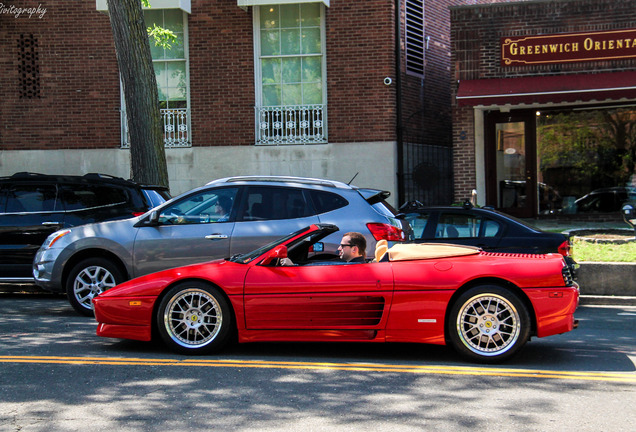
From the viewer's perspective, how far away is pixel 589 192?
16469mm

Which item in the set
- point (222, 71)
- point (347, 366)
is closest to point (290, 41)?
point (222, 71)

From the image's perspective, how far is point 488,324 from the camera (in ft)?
19.7

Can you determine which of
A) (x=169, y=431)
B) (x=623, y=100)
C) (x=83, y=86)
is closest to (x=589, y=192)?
(x=623, y=100)

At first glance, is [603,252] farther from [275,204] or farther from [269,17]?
[269,17]

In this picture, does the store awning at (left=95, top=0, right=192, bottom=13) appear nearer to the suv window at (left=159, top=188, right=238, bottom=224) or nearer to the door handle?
the suv window at (left=159, top=188, right=238, bottom=224)

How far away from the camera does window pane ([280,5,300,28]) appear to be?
1656 cm

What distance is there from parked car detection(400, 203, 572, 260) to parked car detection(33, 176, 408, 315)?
0.99 m

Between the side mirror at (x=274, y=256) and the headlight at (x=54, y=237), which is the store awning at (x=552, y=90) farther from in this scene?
the side mirror at (x=274, y=256)

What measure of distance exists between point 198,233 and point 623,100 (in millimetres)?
11755

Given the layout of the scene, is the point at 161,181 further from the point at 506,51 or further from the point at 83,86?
the point at 506,51

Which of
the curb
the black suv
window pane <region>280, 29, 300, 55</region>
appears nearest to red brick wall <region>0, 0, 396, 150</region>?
window pane <region>280, 29, 300, 55</region>

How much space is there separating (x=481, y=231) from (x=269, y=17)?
30.7 ft

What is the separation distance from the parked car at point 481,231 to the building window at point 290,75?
7348 mm

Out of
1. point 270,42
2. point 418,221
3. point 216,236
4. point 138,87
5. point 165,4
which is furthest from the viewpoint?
point 270,42
